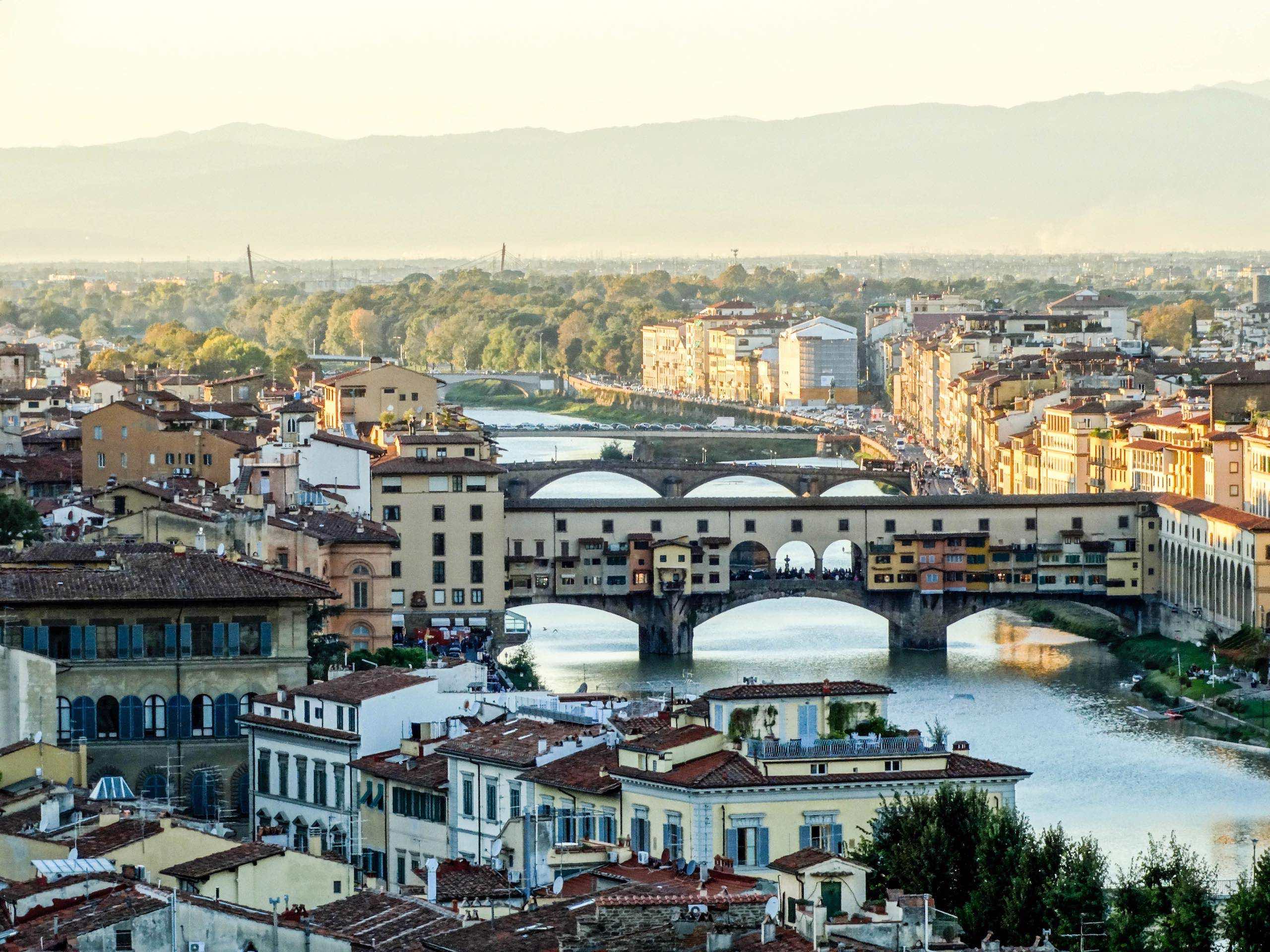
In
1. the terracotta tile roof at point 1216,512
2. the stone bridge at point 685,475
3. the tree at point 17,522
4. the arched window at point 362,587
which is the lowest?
the stone bridge at point 685,475

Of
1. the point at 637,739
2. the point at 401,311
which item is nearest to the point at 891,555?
the point at 637,739

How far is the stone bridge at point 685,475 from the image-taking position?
69125 mm

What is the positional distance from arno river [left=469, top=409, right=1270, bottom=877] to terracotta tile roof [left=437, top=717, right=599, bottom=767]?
7.17 meters

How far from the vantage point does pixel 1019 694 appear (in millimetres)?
41938

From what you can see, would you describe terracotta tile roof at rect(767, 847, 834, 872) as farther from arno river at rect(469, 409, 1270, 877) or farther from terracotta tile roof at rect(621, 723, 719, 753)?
arno river at rect(469, 409, 1270, 877)

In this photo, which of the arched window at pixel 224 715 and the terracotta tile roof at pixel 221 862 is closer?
the terracotta tile roof at pixel 221 862

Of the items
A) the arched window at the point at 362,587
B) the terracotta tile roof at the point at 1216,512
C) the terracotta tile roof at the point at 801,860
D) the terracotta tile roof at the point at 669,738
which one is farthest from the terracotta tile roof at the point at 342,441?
the terracotta tile roof at the point at 801,860

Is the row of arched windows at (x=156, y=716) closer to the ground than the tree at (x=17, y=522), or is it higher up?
closer to the ground

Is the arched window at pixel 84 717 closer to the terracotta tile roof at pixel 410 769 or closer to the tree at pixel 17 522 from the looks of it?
the terracotta tile roof at pixel 410 769

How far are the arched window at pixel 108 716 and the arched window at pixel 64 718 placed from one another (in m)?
0.23

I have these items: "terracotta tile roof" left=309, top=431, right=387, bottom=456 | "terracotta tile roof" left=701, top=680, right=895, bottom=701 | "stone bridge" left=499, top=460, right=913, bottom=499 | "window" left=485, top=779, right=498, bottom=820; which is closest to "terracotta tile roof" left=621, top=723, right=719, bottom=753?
"terracotta tile roof" left=701, top=680, right=895, bottom=701

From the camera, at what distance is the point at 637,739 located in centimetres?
2055

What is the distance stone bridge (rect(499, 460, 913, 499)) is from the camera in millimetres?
69125

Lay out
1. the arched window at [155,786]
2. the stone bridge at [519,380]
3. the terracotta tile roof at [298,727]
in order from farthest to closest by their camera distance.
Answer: the stone bridge at [519,380] → the arched window at [155,786] → the terracotta tile roof at [298,727]
